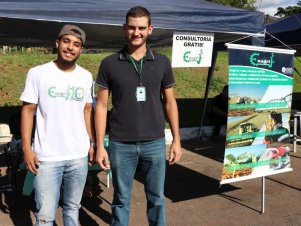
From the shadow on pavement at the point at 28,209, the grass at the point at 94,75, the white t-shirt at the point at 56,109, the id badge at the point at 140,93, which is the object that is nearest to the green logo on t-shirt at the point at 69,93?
the white t-shirt at the point at 56,109

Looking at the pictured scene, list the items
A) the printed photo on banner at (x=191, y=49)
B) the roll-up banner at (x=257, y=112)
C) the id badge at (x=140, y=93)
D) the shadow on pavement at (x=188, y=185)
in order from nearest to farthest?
the id badge at (x=140, y=93) < the roll-up banner at (x=257, y=112) < the printed photo on banner at (x=191, y=49) < the shadow on pavement at (x=188, y=185)

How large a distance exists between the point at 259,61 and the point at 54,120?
2.26 metres

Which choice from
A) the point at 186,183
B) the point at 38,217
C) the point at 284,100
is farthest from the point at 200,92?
the point at 38,217

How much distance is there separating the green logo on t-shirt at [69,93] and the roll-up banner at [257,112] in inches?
64.5

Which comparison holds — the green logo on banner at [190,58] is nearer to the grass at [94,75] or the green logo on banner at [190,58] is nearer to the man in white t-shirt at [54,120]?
the man in white t-shirt at [54,120]

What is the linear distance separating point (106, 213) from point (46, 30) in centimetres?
275

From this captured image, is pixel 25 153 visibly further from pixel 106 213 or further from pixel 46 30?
pixel 46 30

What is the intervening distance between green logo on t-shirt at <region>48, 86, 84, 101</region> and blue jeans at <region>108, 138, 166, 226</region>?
1.42 feet

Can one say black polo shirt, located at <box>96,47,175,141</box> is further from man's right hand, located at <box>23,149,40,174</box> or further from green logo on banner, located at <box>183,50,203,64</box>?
green logo on banner, located at <box>183,50,203,64</box>

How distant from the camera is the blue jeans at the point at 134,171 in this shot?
9.02ft

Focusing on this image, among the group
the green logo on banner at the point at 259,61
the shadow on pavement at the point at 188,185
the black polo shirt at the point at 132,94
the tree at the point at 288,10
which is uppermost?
the tree at the point at 288,10

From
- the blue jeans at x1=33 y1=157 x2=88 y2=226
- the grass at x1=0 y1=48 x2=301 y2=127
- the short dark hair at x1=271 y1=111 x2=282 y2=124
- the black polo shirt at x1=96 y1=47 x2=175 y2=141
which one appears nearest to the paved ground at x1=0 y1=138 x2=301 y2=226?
the short dark hair at x1=271 y1=111 x2=282 y2=124

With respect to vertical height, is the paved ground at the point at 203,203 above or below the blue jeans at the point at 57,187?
below

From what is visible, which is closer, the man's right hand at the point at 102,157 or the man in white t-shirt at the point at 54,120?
the man in white t-shirt at the point at 54,120
